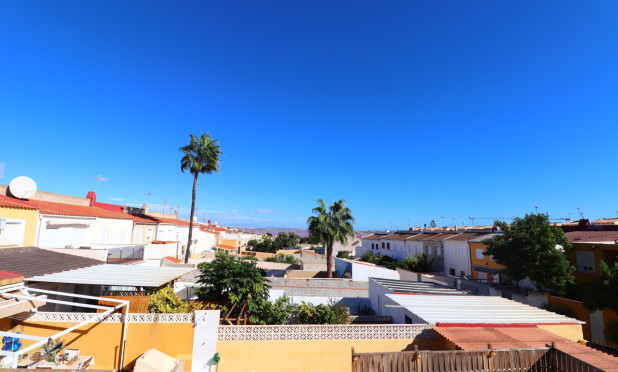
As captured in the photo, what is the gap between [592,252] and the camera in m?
19.8

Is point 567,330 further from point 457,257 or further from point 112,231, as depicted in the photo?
point 112,231

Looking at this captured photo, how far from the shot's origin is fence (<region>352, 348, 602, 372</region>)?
7277 mm

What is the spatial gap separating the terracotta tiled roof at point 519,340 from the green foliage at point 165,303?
1010cm

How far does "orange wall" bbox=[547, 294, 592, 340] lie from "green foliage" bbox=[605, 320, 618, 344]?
123 centimetres

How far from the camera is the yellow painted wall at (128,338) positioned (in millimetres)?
9727

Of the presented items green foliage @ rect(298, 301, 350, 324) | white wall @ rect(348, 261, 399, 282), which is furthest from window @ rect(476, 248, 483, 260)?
green foliage @ rect(298, 301, 350, 324)

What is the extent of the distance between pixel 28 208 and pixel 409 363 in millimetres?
21013

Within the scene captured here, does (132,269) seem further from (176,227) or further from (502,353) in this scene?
(176,227)

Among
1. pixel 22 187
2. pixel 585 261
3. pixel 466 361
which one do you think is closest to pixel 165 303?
pixel 466 361

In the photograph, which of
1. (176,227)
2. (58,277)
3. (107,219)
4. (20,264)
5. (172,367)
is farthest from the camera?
(176,227)

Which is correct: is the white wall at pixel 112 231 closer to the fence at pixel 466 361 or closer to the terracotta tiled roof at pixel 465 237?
the fence at pixel 466 361

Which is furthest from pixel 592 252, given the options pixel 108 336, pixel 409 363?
pixel 108 336

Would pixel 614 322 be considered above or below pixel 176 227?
below

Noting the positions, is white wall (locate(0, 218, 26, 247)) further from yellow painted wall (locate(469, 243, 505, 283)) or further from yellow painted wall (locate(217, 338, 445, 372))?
yellow painted wall (locate(469, 243, 505, 283))
